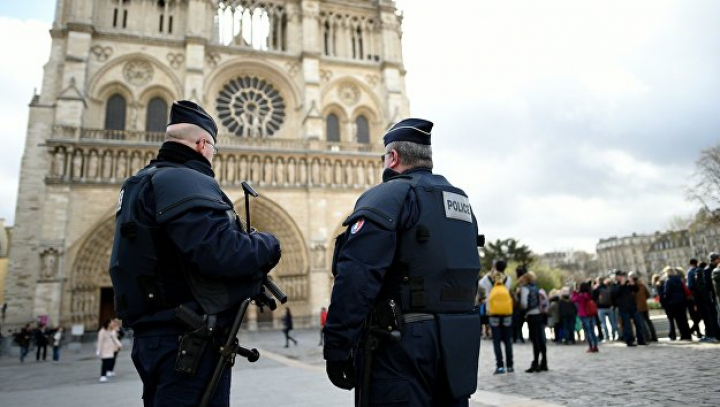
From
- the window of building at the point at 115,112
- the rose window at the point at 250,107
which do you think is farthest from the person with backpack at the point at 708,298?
the window of building at the point at 115,112

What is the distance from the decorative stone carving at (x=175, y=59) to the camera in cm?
2259

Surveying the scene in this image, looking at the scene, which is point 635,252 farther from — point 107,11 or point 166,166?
point 166,166

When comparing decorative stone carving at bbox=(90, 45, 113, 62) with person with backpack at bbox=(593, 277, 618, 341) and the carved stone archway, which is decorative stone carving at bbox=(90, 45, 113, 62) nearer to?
the carved stone archway

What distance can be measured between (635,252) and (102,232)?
268ft

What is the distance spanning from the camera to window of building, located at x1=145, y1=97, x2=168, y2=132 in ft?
73.2

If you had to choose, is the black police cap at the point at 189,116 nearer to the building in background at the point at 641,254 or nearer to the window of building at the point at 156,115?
the window of building at the point at 156,115

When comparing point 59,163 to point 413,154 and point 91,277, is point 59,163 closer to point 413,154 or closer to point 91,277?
point 91,277

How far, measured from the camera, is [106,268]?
65.2ft

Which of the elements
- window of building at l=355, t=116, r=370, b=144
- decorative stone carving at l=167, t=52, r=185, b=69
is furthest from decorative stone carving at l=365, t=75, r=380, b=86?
decorative stone carving at l=167, t=52, r=185, b=69

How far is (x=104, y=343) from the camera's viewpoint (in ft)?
26.7

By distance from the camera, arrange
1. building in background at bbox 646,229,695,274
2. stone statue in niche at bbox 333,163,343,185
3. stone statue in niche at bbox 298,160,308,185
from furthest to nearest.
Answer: building in background at bbox 646,229,695,274 < stone statue in niche at bbox 333,163,343,185 < stone statue in niche at bbox 298,160,308,185

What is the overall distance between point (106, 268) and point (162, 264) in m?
20.8

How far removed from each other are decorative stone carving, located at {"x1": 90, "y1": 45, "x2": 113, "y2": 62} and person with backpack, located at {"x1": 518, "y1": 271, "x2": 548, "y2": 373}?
22618 mm

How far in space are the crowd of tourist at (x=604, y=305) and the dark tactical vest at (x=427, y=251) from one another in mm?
4677
